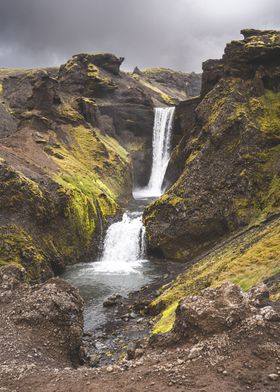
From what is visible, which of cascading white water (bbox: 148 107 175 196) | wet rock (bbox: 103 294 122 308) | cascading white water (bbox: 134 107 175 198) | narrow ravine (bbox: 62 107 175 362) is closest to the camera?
narrow ravine (bbox: 62 107 175 362)

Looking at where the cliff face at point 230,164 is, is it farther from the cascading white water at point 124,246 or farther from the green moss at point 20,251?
the green moss at point 20,251

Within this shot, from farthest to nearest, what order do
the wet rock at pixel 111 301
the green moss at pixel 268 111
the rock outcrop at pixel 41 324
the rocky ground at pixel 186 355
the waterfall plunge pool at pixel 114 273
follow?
the green moss at pixel 268 111
the wet rock at pixel 111 301
the waterfall plunge pool at pixel 114 273
the rock outcrop at pixel 41 324
the rocky ground at pixel 186 355

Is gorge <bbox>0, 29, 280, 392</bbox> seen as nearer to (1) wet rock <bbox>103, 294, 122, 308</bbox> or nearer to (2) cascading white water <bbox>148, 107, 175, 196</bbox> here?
(1) wet rock <bbox>103, 294, 122, 308</bbox>

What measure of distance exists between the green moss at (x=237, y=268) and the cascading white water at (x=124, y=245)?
1208 centimetres

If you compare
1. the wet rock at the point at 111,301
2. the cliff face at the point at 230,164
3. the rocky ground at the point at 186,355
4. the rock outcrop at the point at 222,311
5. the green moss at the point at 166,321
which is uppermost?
the cliff face at the point at 230,164

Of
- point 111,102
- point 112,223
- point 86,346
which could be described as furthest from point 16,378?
point 111,102

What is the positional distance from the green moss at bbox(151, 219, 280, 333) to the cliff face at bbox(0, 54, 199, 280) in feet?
44.4

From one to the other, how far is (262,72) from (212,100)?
6.59 metres

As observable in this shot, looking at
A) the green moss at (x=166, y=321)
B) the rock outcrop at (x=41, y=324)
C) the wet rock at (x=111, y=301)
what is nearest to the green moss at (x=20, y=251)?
the wet rock at (x=111, y=301)

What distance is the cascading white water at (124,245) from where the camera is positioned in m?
43.4

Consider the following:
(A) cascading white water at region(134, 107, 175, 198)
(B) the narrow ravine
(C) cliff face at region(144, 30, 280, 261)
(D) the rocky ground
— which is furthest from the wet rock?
(A) cascading white water at region(134, 107, 175, 198)

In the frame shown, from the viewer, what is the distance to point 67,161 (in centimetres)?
5675

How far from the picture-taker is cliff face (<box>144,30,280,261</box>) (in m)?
40.8

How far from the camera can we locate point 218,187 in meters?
42.5
